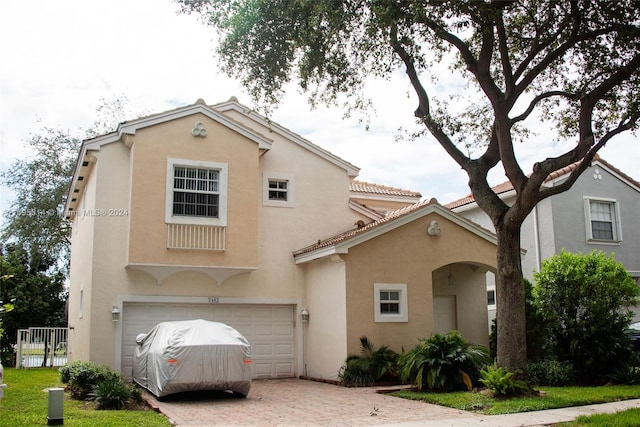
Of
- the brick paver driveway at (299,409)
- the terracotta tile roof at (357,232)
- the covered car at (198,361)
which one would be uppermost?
the terracotta tile roof at (357,232)

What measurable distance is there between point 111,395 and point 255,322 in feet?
23.7

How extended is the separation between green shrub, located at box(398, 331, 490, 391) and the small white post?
7512 mm

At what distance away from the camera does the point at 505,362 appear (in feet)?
42.0

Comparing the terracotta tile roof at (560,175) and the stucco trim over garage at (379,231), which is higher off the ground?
the terracotta tile roof at (560,175)

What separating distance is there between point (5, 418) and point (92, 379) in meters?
2.94

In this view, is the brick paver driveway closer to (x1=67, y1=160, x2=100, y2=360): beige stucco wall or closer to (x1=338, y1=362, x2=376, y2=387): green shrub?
(x1=338, y1=362, x2=376, y2=387): green shrub

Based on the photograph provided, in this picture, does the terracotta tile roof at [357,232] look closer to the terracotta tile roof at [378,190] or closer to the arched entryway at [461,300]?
the arched entryway at [461,300]

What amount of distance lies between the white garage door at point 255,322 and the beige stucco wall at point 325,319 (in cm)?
60

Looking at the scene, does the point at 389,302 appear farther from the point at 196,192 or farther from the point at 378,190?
the point at 378,190

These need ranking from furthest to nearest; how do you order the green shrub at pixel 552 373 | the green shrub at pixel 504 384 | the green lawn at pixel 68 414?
the green shrub at pixel 552 373
the green shrub at pixel 504 384
the green lawn at pixel 68 414

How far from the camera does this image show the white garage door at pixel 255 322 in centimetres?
1745

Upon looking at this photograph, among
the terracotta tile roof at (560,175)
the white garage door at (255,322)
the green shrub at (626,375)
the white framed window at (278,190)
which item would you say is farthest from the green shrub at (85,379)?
the terracotta tile roof at (560,175)

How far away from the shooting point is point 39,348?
24.1 metres

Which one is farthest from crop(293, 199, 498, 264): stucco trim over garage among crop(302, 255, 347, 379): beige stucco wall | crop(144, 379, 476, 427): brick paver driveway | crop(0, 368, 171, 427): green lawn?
crop(0, 368, 171, 427): green lawn
